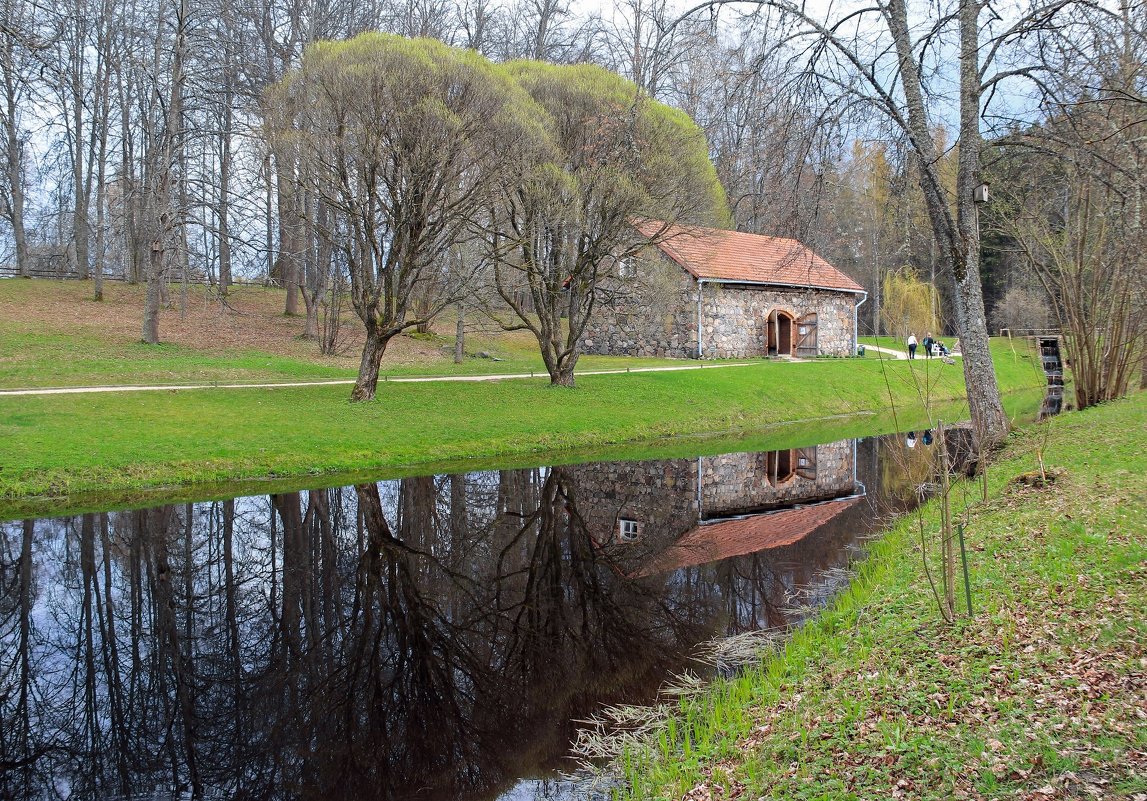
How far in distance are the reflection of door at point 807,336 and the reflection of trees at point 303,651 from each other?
23.2 metres

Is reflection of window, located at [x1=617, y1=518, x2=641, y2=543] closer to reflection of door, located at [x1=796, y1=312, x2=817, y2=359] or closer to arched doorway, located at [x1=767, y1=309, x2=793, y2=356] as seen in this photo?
arched doorway, located at [x1=767, y1=309, x2=793, y2=356]

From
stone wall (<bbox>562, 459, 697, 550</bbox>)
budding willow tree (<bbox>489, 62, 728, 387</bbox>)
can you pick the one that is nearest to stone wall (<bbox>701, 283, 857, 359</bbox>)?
budding willow tree (<bbox>489, 62, 728, 387</bbox>)

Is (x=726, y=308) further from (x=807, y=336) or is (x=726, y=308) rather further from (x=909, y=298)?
(x=909, y=298)

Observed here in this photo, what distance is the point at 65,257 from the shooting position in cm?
3184

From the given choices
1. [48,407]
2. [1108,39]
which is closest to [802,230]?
[1108,39]

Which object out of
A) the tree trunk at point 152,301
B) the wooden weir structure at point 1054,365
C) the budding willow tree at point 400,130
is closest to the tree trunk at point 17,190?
the tree trunk at point 152,301

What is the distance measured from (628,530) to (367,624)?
4.14m

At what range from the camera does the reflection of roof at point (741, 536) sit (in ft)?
27.2

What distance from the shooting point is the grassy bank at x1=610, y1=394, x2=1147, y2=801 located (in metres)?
3.26

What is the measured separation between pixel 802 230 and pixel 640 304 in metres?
→ 17.5

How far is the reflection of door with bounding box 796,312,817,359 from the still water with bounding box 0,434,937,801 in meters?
20.0

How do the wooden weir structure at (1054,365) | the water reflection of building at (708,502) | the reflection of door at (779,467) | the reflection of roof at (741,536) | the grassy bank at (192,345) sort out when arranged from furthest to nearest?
1. the wooden weir structure at (1054,365)
2. the grassy bank at (192,345)
3. the reflection of door at (779,467)
4. the water reflection of building at (708,502)
5. the reflection of roof at (741,536)

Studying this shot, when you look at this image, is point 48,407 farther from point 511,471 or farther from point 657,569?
point 657,569

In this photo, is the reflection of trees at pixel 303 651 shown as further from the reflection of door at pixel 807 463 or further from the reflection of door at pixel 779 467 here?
the reflection of door at pixel 807 463
